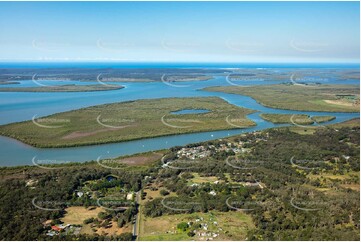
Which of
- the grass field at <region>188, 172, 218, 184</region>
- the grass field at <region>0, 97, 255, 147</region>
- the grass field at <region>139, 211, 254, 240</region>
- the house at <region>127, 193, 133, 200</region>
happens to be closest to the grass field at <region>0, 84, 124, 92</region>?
the grass field at <region>0, 97, 255, 147</region>

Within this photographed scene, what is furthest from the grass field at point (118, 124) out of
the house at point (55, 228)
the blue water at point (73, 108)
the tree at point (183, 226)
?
the tree at point (183, 226)

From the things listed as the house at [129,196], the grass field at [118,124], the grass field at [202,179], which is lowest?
the grass field at [202,179]

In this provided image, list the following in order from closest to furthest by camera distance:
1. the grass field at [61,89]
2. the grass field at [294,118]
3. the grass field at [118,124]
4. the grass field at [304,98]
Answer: the grass field at [118,124] → the grass field at [294,118] → the grass field at [304,98] → the grass field at [61,89]

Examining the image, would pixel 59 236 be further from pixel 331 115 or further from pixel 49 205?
pixel 331 115

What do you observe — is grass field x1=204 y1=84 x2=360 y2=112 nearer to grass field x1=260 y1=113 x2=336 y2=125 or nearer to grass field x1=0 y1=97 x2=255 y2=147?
grass field x1=260 y1=113 x2=336 y2=125

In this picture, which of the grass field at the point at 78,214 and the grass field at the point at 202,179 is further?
the grass field at the point at 202,179

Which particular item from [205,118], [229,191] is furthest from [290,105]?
[229,191]

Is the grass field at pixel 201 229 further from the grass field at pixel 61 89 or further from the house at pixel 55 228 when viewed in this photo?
the grass field at pixel 61 89

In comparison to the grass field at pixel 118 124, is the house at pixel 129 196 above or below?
below
